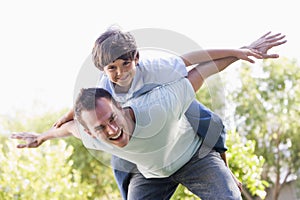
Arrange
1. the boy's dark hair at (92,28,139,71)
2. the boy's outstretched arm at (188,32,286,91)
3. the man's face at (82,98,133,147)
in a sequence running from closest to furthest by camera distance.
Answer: the man's face at (82,98,133,147), the boy's dark hair at (92,28,139,71), the boy's outstretched arm at (188,32,286,91)

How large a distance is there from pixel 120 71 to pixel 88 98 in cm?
19

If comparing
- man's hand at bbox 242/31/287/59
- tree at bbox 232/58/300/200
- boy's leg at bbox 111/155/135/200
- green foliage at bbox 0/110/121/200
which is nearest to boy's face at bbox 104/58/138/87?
boy's leg at bbox 111/155/135/200

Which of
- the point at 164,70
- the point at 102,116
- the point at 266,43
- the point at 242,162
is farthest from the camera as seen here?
the point at 242,162

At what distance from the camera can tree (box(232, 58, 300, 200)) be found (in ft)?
26.7

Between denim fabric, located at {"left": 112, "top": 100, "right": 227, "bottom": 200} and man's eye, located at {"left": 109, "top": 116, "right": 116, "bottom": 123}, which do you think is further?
denim fabric, located at {"left": 112, "top": 100, "right": 227, "bottom": 200}

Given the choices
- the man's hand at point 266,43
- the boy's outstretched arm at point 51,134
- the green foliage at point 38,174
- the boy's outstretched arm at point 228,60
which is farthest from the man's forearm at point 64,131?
the green foliage at point 38,174

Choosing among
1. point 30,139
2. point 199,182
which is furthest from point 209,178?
point 30,139

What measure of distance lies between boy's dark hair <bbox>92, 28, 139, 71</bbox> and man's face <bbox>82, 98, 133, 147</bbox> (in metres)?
0.18

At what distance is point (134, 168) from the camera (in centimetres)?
245

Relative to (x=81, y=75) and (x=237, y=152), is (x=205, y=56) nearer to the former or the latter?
(x=81, y=75)

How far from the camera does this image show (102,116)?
76.6 inches

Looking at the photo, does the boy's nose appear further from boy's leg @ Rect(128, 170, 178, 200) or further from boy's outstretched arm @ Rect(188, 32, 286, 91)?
boy's leg @ Rect(128, 170, 178, 200)

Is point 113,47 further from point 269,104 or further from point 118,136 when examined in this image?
point 269,104

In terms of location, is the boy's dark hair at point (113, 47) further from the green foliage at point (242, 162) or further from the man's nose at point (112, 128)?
the green foliage at point (242, 162)
